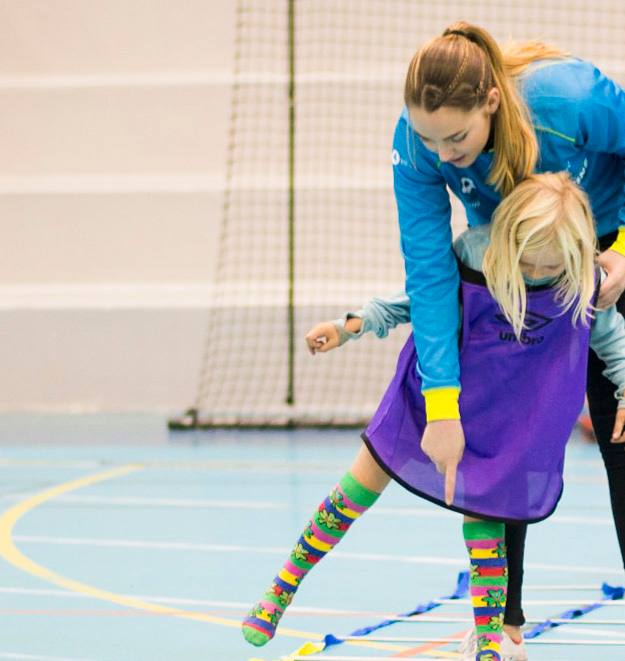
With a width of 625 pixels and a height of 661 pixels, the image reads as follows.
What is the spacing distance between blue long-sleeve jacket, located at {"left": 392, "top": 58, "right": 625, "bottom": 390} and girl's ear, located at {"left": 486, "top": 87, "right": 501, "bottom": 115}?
62 mm

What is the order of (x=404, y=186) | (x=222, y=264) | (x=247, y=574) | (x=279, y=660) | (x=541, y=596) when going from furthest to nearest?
(x=222, y=264)
(x=247, y=574)
(x=541, y=596)
(x=279, y=660)
(x=404, y=186)

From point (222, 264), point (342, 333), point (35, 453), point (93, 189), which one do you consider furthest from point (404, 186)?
point (93, 189)

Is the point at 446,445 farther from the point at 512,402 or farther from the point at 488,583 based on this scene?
the point at 488,583

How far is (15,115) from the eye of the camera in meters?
6.05

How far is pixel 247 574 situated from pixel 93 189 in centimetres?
371

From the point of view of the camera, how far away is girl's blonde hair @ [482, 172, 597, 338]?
61.5 inches

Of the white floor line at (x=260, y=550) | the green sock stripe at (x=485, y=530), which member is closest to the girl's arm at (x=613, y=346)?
the green sock stripe at (x=485, y=530)

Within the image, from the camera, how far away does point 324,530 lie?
178 centimetres

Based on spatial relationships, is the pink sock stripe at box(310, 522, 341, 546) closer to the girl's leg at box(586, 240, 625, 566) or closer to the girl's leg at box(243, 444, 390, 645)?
the girl's leg at box(243, 444, 390, 645)

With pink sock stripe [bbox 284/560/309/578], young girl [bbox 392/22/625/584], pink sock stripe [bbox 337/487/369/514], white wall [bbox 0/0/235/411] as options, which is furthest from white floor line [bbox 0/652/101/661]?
white wall [bbox 0/0/235/411]

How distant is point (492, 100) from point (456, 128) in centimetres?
7

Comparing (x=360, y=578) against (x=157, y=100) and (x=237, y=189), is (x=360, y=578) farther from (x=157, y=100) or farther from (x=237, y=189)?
(x=157, y=100)

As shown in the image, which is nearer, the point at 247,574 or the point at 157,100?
the point at 247,574

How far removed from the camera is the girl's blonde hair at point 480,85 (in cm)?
149
